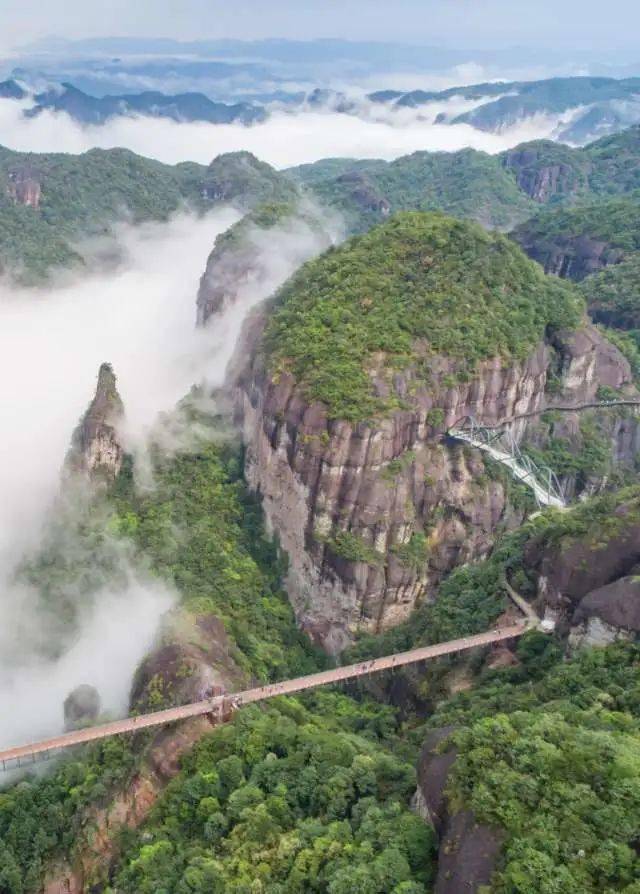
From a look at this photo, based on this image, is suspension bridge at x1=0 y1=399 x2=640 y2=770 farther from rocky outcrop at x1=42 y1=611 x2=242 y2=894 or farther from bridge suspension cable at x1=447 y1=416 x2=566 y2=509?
bridge suspension cable at x1=447 y1=416 x2=566 y2=509

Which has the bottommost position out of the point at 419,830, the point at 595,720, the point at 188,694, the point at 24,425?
the point at 24,425

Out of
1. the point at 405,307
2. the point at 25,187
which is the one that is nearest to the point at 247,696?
the point at 405,307

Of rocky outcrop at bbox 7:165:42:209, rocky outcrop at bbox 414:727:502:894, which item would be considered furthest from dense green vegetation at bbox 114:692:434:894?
rocky outcrop at bbox 7:165:42:209

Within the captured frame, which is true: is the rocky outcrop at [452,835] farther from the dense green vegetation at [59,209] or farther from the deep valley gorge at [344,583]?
the dense green vegetation at [59,209]

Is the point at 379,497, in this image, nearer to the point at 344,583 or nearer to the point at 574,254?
the point at 344,583

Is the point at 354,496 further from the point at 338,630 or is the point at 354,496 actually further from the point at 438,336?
the point at 438,336

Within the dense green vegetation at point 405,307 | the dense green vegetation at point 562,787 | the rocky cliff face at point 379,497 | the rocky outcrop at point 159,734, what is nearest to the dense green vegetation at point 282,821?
the rocky outcrop at point 159,734

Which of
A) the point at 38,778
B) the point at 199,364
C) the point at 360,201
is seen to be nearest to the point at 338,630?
the point at 38,778
